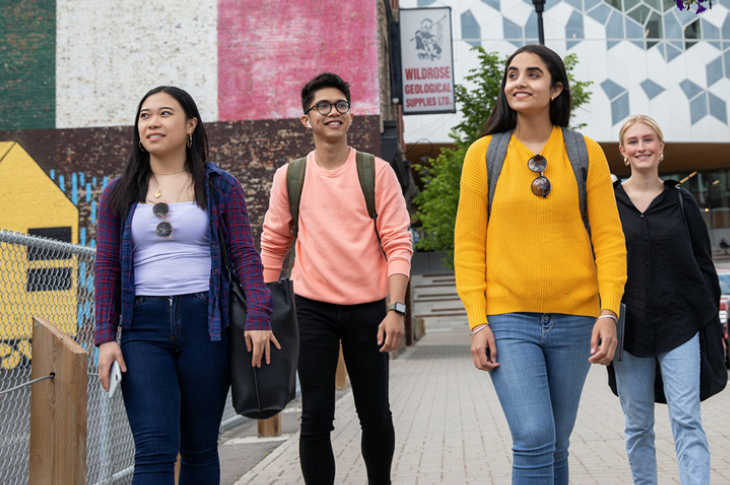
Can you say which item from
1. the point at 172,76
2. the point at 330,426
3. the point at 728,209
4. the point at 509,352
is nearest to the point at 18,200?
the point at 172,76

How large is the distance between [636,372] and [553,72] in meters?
1.72

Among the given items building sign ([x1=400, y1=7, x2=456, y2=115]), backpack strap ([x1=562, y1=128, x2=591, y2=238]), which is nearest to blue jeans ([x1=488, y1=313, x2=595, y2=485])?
backpack strap ([x1=562, y1=128, x2=591, y2=238])

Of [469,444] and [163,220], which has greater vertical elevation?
[163,220]

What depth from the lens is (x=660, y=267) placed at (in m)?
4.32

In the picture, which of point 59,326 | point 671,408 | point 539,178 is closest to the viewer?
point 539,178

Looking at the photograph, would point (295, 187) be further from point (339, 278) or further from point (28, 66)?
point (28, 66)

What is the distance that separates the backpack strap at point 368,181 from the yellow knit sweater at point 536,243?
3.35 feet

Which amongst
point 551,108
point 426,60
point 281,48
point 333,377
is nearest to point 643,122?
→ point 551,108

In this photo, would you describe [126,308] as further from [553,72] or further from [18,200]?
[18,200]

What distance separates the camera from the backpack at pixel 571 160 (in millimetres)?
3348

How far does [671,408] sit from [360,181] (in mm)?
1890

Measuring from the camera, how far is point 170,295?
331 centimetres

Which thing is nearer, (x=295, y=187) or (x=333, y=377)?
(x=333, y=377)

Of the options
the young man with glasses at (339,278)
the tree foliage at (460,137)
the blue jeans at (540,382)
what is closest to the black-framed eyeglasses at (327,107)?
the young man with glasses at (339,278)
